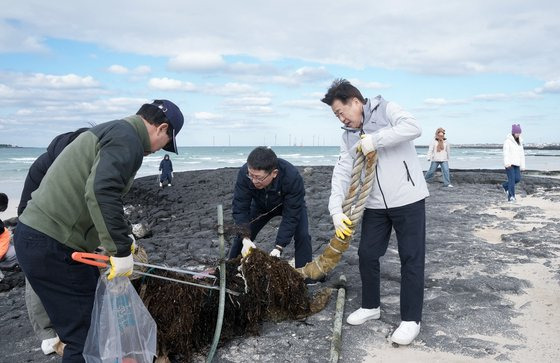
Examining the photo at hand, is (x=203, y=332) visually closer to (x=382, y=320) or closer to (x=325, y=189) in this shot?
(x=382, y=320)

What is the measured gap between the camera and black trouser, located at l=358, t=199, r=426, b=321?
3.19 meters

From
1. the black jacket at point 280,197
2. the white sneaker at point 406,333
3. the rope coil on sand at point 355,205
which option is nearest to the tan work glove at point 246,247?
the black jacket at point 280,197

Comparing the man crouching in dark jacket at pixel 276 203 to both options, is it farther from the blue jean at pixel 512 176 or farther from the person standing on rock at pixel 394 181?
the blue jean at pixel 512 176

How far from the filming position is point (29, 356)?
3.62 m

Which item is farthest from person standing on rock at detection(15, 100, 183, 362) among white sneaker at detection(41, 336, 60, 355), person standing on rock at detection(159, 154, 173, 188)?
person standing on rock at detection(159, 154, 173, 188)

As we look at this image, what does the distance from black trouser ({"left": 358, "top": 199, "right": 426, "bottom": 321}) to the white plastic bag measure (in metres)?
1.57

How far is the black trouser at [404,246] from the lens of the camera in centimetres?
319

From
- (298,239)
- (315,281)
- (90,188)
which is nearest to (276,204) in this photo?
(298,239)

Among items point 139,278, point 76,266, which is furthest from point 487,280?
point 76,266

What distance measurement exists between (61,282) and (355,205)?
1.92m

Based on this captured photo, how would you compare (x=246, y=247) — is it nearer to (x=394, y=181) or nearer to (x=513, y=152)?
(x=394, y=181)

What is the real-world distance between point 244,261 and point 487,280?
7.85ft

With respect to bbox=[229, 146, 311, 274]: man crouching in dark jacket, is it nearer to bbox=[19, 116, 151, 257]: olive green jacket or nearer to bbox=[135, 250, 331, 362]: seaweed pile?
bbox=[135, 250, 331, 362]: seaweed pile

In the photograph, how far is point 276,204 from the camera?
169 inches
